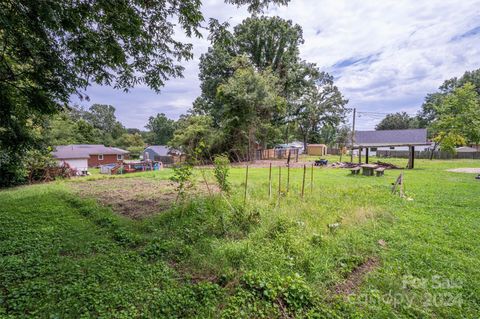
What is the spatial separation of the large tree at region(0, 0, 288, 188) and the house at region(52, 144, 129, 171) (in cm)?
1834

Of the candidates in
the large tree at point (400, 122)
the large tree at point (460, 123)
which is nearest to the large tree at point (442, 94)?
the large tree at point (400, 122)

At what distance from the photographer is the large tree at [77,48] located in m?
3.52

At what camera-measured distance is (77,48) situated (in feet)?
12.6

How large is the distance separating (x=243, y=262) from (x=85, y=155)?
27656 millimetres

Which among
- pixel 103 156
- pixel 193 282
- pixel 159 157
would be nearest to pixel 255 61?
pixel 159 157

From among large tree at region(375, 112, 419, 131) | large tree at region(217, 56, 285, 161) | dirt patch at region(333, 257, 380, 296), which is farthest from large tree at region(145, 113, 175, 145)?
dirt patch at region(333, 257, 380, 296)

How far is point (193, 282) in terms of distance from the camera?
2826 millimetres

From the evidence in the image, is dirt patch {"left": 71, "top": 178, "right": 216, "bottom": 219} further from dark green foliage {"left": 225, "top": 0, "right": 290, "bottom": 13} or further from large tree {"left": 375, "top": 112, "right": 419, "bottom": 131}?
large tree {"left": 375, "top": 112, "right": 419, "bottom": 131}

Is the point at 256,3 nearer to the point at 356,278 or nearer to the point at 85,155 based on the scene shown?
the point at 356,278

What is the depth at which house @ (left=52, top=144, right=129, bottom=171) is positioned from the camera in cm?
2400

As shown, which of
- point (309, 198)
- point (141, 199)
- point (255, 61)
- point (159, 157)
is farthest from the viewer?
point (159, 157)

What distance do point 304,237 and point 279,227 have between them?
1.46 ft

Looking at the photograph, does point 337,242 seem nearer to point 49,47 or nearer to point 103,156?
point 49,47

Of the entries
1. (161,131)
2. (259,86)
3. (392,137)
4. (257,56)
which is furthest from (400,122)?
(161,131)
